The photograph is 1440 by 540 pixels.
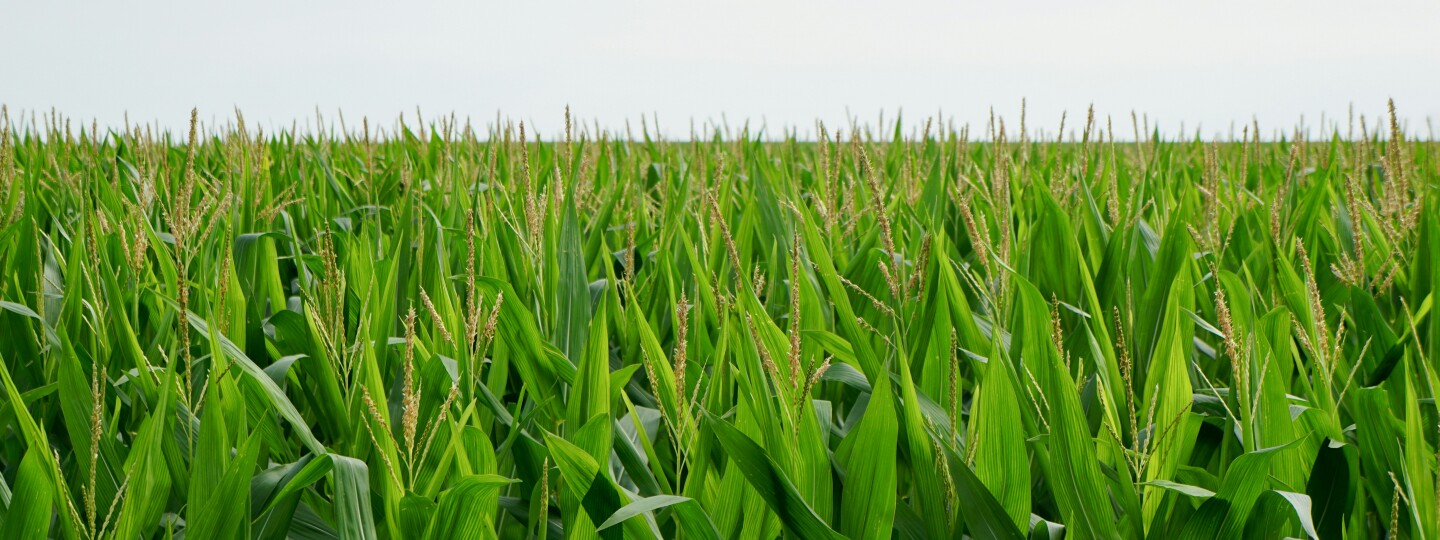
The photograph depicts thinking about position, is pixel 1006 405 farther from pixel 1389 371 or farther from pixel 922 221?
pixel 922 221

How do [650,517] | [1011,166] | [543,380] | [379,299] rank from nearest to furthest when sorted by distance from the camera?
[650,517] < [543,380] < [379,299] < [1011,166]

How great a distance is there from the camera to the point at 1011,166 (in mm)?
2453

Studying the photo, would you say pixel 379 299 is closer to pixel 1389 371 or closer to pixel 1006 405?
pixel 1006 405

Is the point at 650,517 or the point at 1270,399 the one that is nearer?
the point at 650,517

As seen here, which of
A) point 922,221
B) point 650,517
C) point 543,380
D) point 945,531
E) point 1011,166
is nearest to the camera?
point 650,517

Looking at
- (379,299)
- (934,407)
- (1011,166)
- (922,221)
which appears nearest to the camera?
(934,407)

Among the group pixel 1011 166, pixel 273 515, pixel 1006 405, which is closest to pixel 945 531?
pixel 1006 405

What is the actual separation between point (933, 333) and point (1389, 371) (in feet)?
2.07

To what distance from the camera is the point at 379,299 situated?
1.34 meters

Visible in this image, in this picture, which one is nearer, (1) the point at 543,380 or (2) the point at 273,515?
(2) the point at 273,515

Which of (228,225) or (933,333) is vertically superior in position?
(228,225)

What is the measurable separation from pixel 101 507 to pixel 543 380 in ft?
1.51

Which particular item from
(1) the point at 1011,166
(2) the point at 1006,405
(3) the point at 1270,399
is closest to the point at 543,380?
(2) the point at 1006,405

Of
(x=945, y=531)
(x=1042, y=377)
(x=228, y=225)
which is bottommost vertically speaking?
(x=945, y=531)
